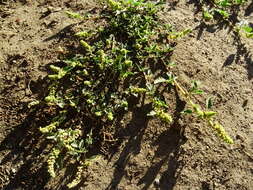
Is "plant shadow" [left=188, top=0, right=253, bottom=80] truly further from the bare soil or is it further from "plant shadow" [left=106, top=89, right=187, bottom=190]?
"plant shadow" [left=106, top=89, right=187, bottom=190]

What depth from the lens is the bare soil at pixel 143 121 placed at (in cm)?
319

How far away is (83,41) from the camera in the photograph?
3.66 m

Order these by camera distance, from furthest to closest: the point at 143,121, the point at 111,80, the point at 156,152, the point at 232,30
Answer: the point at 232,30, the point at 111,80, the point at 143,121, the point at 156,152

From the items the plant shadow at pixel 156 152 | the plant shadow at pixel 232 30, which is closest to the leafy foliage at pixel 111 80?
the plant shadow at pixel 156 152

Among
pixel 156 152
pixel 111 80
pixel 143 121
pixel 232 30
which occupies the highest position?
pixel 232 30

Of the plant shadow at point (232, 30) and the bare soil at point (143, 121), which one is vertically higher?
the plant shadow at point (232, 30)

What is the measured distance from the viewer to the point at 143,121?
3430mm

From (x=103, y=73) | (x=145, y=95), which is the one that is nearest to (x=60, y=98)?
(x=103, y=73)

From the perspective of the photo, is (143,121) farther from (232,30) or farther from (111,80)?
(232,30)

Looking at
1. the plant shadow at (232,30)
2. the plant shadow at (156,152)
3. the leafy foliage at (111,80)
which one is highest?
the plant shadow at (232,30)

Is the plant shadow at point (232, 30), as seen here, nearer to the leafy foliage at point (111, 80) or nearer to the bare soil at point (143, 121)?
the bare soil at point (143, 121)

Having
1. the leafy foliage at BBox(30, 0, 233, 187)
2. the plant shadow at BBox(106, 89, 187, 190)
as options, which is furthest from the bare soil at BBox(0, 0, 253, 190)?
the leafy foliage at BBox(30, 0, 233, 187)

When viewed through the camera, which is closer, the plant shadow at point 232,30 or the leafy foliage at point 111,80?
the leafy foliage at point 111,80

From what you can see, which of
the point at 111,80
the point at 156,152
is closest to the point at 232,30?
the point at 111,80
